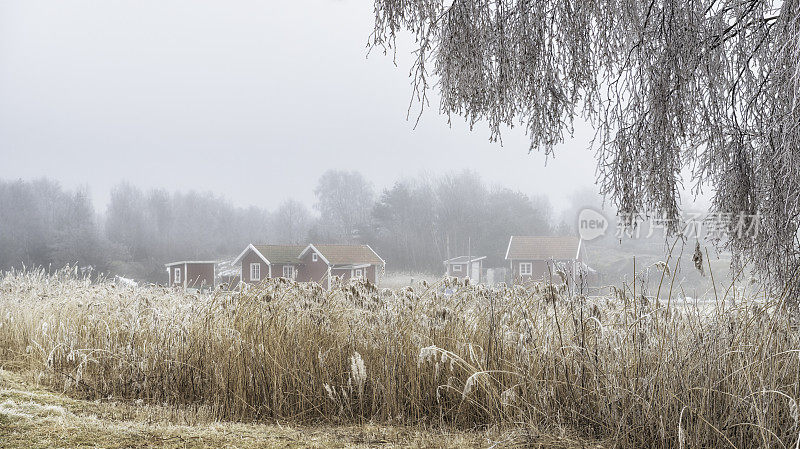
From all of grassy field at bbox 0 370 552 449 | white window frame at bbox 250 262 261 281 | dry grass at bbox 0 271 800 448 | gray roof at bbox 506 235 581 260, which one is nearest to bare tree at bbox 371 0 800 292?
dry grass at bbox 0 271 800 448

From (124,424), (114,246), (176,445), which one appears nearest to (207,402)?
(124,424)

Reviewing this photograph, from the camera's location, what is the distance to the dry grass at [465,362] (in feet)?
6.87

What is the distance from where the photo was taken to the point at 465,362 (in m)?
2.21

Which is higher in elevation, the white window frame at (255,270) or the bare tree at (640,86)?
the bare tree at (640,86)

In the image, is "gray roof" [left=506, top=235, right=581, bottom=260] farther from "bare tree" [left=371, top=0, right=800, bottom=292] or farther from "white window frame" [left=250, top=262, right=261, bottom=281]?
"bare tree" [left=371, top=0, right=800, bottom=292]

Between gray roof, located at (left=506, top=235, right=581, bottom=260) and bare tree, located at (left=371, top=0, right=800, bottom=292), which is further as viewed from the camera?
gray roof, located at (left=506, top=235, right=581, bottom=260)

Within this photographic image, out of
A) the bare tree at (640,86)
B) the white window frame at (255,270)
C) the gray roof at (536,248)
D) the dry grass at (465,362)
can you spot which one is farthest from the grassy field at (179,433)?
the white window frame at (255,270)

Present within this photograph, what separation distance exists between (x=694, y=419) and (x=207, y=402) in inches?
87.0

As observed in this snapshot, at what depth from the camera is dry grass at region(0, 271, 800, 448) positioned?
2.09m

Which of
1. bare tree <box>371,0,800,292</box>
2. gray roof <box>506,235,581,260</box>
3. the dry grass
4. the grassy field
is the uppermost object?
bare tree <box>371,0,800,292</box>

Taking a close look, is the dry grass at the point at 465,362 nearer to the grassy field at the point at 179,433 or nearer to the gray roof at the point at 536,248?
the grassy field at the point at 179,433

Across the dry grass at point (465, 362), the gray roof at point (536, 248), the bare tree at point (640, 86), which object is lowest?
the dry grass at point (465, 362)

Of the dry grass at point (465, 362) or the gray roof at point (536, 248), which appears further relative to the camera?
the gray roof at point (536, 248)

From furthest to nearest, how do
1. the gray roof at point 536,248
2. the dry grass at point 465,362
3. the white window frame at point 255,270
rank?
1. the white window frame at point 255,270
2. the gray roof at point 536,248
3. the dry grass at point 465,362
